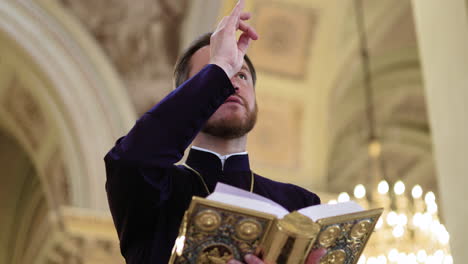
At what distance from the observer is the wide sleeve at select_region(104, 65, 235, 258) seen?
5.32ft

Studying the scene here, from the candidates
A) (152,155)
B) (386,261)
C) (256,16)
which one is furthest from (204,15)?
(152,155)

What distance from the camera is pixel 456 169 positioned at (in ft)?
10.7

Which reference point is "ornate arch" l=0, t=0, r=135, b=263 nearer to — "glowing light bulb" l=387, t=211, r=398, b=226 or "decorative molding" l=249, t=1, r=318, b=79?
"decorative molding" l=249, t=1, r=318, b=79

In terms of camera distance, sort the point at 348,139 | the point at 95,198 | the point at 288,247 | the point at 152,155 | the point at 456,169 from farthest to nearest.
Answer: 1. the point at 348,139
2. the point at 95,198
3. the point at 456,169
4. the point at 152,155
5. the point at 288,247

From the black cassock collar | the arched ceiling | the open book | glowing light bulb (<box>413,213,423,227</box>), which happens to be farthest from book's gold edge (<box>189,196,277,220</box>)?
glowing light bulb (<box>413,213,423,227</box>)

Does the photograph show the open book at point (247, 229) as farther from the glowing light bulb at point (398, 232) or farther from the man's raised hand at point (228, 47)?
the glowing light bulb at point (398, 232)

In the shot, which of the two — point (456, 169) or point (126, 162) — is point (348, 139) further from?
point (126, 162)

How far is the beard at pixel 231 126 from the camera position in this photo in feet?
6.10

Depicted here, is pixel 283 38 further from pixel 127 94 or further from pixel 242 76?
pixel 242 76

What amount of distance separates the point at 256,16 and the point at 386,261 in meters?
2.93

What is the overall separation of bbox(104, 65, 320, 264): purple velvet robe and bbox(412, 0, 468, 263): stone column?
5.88 ft

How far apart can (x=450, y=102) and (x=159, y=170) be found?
2145 millimetres

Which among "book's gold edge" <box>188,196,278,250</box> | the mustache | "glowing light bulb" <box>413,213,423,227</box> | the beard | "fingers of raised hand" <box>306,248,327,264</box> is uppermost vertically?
the mustache

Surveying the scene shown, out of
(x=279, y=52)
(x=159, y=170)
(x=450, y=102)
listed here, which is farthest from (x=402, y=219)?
(x=159, y=170)
